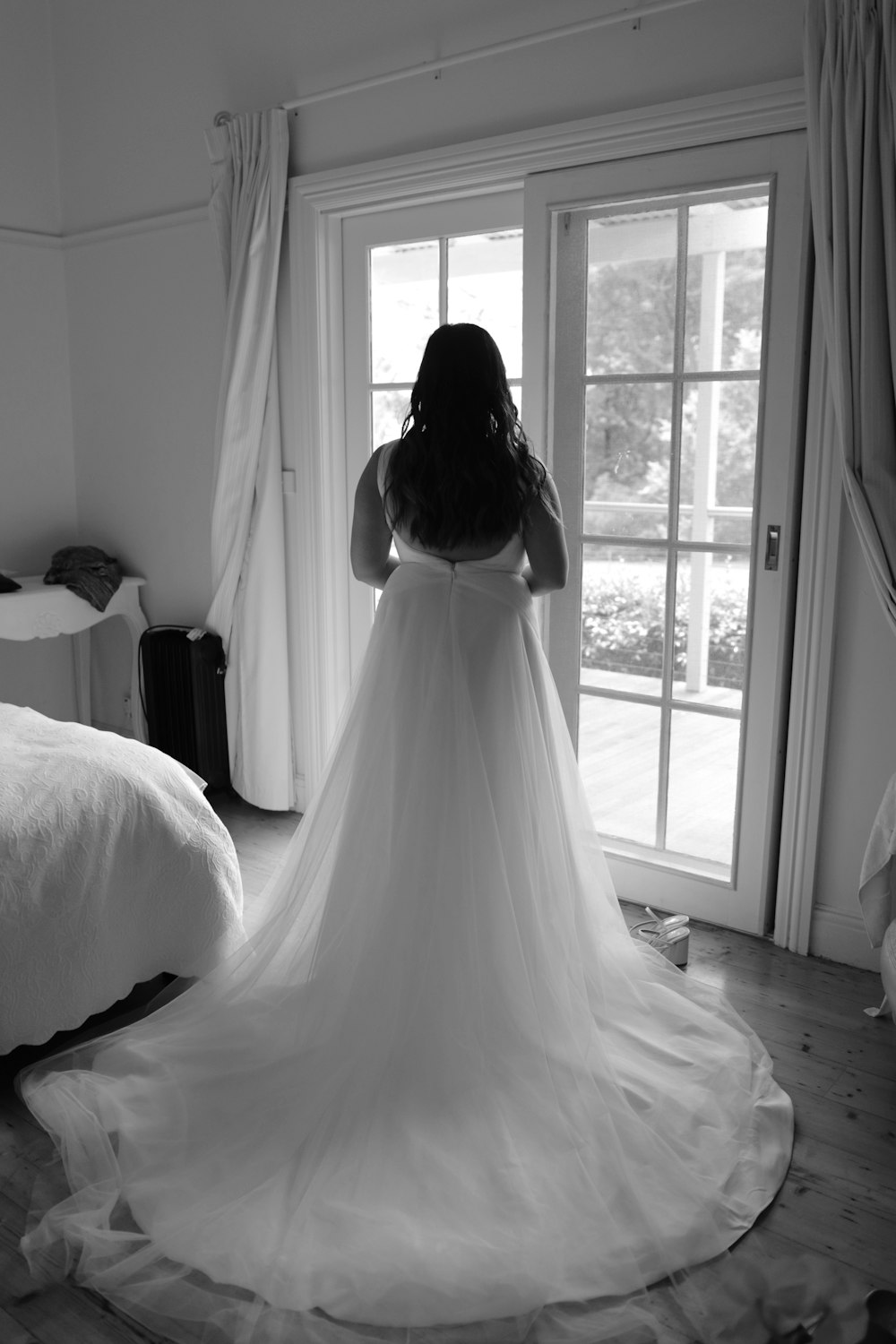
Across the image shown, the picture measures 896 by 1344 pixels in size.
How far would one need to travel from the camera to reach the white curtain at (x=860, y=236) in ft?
7.75

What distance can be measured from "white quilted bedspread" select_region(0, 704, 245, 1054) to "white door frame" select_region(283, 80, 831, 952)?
2.25ft

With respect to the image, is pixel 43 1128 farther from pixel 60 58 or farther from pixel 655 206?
pixel 60 58

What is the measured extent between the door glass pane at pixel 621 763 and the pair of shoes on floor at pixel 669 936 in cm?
38

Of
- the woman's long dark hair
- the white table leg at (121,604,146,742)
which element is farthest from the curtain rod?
the white table leg at (121,604,146,742)

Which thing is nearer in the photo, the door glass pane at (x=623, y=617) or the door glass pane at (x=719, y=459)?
the door glass pane at (x=719, y=459)

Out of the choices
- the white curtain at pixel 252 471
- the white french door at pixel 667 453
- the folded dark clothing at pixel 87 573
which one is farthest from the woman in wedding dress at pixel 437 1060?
the folded dark clothing at pixel 87 573

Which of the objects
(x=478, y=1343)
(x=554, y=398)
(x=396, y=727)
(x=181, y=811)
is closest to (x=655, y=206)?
(x=554, y=398)

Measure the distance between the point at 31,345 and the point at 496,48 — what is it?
2.41m

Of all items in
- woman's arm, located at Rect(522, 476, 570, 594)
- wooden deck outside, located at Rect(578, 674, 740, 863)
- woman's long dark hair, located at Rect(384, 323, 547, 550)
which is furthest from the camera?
wooden deck outside, located at Rect(578, 674, 740, 863)

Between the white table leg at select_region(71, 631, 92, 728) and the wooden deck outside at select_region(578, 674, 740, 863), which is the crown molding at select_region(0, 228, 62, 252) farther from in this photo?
the wooden deck outside at select_region(578, 674, 740, 863)

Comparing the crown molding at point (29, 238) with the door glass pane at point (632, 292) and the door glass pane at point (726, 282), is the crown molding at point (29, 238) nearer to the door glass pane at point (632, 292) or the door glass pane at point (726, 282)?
the door glass pane at point (632, 292)

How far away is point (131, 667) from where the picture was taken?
4.61m

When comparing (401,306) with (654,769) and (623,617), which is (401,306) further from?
(654,769)

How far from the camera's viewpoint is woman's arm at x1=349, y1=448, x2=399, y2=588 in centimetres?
235
